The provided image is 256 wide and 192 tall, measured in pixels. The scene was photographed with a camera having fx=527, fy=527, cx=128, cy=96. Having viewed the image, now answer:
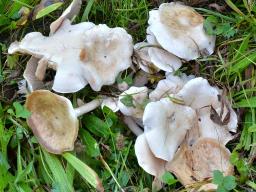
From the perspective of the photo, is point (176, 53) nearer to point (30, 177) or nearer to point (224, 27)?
point (224, 27)

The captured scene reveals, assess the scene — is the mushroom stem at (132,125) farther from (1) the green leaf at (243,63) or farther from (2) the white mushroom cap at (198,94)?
(1) the green leaf at (243,63)

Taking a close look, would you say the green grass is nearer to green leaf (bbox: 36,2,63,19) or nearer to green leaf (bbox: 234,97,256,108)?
green leaf (bbox: 234,97,256,108)

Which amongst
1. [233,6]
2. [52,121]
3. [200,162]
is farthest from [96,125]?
[233,6]

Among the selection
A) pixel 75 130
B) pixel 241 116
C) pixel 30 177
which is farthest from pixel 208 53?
pixel 30 177

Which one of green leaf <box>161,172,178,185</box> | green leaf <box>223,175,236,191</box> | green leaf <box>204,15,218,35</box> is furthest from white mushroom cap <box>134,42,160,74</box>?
green leaf <box>223,175,236,191</box>

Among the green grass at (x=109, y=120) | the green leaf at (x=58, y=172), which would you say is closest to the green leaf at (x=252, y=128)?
the green grass at (x=109, y=120)

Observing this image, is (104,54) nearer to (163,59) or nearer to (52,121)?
(163,59)

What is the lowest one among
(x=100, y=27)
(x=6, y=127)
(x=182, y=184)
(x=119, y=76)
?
(x=182, y=184)

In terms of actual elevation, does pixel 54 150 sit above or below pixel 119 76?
below
